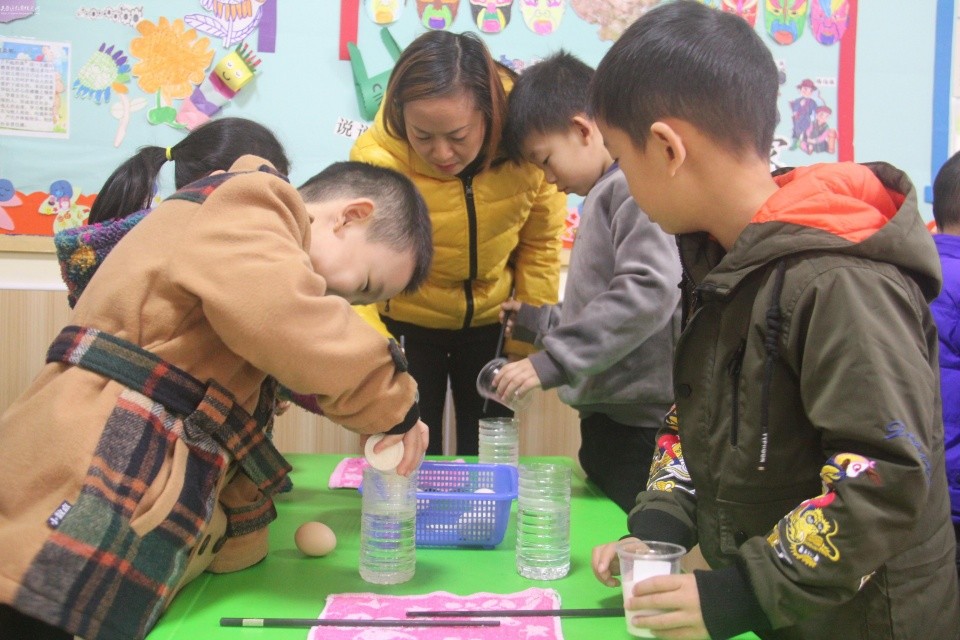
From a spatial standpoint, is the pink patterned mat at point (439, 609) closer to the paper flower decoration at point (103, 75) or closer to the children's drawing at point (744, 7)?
the paper flower decoration at point (103, 75)

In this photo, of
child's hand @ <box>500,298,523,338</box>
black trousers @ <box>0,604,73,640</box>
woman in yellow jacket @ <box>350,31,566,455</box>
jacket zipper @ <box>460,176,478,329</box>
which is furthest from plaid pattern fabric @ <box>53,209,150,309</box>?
child's hand @ <box>500,298,523,338</box>

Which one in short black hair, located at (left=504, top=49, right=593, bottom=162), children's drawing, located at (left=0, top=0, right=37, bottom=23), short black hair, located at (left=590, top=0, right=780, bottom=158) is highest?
children's drawing, located at (left=0, top=0, right=37, bottom=23)

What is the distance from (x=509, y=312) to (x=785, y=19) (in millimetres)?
1564

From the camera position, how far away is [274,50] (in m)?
2.62

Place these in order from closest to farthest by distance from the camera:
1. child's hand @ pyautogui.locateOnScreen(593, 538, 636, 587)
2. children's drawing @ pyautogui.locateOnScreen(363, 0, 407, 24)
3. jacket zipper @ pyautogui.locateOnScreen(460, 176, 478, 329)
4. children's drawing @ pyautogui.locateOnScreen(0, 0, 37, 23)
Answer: child's hand @ pyautogui.locateOnScreen(593, 538, 636, 587) → jacket zipper @ pyautogui.locateOnScreen(460, 176, 478, 329) → children's drawing @ pyautogui.locateOnScreen(0, 0, 37, 23) → children's drawing @ pyautogui.locateOnScreen(363, 0, 407, 24)

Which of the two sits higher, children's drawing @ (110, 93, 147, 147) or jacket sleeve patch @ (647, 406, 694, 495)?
children's drawing @ (110, 93, 147, 147)

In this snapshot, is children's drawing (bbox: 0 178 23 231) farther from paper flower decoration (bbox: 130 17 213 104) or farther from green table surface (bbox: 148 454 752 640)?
green table surface (bbox: 148 454 752 640)

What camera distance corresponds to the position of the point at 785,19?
2.78m

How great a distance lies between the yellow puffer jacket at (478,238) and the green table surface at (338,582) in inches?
33.0

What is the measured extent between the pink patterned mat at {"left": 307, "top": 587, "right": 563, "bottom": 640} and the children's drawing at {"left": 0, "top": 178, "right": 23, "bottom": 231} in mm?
2140

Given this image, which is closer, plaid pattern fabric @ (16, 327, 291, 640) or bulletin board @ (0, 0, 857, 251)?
plaid pattern fabric @ (16, 327, 291, 640)

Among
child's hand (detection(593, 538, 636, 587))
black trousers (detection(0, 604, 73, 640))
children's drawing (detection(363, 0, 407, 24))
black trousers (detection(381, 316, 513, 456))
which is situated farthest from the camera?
children's drawing (detection(363, 0, 407, 24))

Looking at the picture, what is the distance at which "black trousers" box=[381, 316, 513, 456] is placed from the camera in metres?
2.19

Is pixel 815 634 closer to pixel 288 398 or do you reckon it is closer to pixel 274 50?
pixel 288 398
